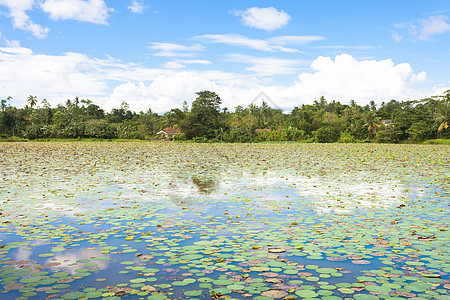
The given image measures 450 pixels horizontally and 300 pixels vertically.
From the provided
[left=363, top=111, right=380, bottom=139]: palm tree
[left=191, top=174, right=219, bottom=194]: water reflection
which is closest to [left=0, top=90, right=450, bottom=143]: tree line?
[left=363, top=111, right=380, bottom=139]: palm tree

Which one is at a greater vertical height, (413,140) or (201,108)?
(201,108)

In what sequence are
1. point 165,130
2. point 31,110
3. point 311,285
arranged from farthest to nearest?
point 31,110, point 165,130, point 311,285

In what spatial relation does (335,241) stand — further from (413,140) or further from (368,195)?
(413,140)

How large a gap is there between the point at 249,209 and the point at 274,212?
57 centimetres

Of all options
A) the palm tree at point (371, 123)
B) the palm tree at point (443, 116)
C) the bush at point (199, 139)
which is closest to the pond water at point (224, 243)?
Answer: the bush at point (199, 139)

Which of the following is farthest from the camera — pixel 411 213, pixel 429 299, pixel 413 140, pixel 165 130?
pixel 165 130

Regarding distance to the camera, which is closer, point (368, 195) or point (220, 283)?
point (220, 283)

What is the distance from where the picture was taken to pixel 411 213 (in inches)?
292

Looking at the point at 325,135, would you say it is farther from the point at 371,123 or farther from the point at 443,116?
the point at 443,116

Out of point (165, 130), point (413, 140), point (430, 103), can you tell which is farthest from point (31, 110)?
point (430, 103)

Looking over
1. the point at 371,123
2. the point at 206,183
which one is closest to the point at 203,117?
the point at 371,123

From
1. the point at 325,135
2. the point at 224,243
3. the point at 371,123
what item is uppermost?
the point at 371,123

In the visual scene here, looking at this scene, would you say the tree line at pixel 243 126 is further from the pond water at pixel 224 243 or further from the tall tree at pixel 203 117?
the pond water at pixel 224 243

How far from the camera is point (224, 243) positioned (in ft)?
17.8
